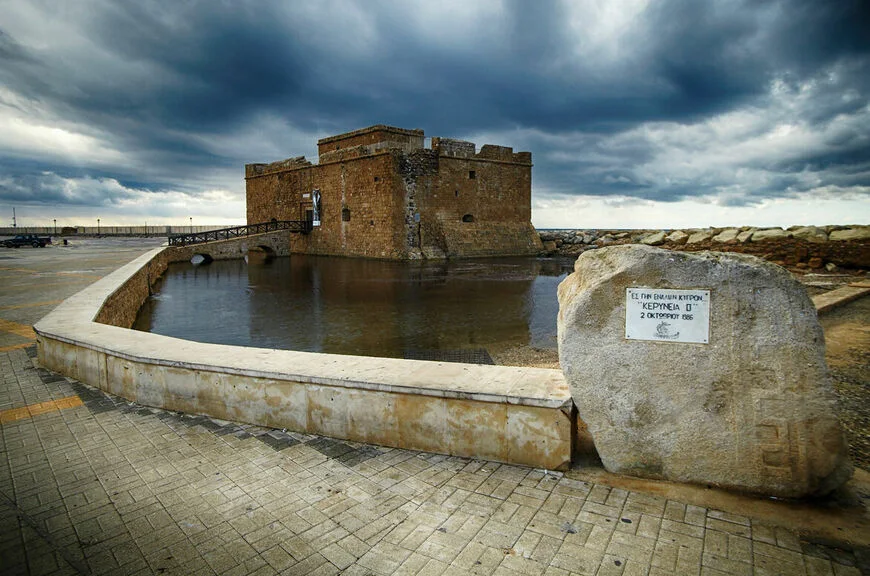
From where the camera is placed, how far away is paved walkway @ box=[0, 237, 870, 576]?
2068 millimetres

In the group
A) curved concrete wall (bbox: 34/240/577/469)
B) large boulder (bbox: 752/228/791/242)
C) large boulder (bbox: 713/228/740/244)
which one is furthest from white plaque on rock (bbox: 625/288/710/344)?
large boulder (bbox: 713/228/740/244)

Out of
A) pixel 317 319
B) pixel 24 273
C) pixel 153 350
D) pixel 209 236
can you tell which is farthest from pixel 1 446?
pixel 209 236

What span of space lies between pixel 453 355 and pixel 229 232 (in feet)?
73.2

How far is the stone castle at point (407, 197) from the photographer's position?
23.6 m

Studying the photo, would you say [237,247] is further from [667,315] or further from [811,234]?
[667,315]

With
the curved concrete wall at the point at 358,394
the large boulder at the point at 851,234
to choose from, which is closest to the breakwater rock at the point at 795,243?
the large boulder at the point at 851,234

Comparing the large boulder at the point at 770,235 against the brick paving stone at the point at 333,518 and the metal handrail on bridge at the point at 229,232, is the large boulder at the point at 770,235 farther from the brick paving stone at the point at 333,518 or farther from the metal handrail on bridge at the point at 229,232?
the metal handrail on bridge at the point at 229,232

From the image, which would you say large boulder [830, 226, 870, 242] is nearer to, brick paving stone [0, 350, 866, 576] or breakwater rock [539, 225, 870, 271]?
breakwater rock [539, 225, 870, 271]

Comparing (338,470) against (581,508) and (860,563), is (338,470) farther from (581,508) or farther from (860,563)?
(860,563)

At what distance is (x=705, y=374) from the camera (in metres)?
2.66

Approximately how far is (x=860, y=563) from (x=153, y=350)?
4493mm

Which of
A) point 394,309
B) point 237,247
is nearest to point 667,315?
point 394,309

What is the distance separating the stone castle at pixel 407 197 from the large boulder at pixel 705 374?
805 inches

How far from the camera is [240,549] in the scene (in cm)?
217
